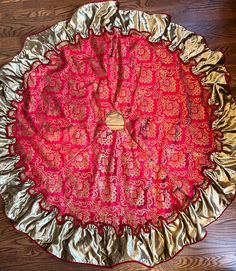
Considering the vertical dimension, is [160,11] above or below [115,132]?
above

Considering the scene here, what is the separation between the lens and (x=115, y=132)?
5.20 ft

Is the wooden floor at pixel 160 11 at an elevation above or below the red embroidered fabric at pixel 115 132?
above

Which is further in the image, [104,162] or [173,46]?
[173,46]

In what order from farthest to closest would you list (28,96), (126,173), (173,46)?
(173,46)
(28,96)
(126,173)

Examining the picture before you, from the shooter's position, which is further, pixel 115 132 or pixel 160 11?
pixel 160 11

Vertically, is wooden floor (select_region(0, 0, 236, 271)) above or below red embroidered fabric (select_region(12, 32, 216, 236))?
above

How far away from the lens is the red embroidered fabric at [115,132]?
4.82ft

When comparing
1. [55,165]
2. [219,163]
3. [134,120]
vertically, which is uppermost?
[134,120]

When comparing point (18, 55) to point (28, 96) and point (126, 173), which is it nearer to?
point (28, 96)

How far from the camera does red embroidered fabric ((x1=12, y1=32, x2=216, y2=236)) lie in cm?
147

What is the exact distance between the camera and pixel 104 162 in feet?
5.02

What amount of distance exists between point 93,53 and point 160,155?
59 centimetres

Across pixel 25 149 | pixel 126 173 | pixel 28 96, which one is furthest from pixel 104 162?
pixel 28 96

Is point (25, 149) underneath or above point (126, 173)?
above
